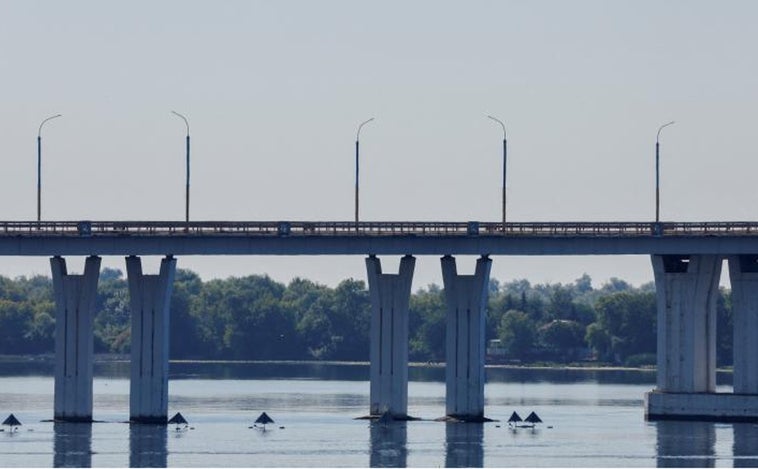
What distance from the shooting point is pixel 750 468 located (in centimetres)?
13300

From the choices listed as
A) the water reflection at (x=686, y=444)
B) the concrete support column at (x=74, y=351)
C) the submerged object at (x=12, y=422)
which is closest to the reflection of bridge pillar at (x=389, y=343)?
the water reflection at (x=686, y=444)

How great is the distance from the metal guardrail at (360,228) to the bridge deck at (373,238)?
0.20 feet

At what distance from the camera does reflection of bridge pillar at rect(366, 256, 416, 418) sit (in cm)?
16400

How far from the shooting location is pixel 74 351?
162500mm

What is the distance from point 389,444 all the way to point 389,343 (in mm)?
17458

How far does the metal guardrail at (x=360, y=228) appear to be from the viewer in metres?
164

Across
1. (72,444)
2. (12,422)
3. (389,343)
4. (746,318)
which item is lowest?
(72,444)

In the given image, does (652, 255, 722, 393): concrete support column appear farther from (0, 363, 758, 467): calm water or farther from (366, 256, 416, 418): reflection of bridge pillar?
(366, 256, 416, 418): reflection of bridge pillar

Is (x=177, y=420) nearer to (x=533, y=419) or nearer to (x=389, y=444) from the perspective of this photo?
(x=389, y=444)

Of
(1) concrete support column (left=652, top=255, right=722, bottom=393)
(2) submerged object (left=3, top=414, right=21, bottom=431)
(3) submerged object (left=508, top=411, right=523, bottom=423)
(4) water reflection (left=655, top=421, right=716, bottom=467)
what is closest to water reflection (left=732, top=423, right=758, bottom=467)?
(4) water reflection (left=655, top=421, right=716, bottom=467)

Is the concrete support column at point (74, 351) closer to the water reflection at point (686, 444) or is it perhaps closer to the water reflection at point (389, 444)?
the water reflection at point (389, 444)

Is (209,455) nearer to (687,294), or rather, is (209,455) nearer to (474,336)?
(474,336)

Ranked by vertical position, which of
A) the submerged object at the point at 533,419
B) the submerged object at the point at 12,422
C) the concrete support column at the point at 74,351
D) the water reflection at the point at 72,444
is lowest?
the water reflection at the point at 72,444

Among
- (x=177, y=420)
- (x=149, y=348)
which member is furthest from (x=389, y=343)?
(x=149, y=348)
